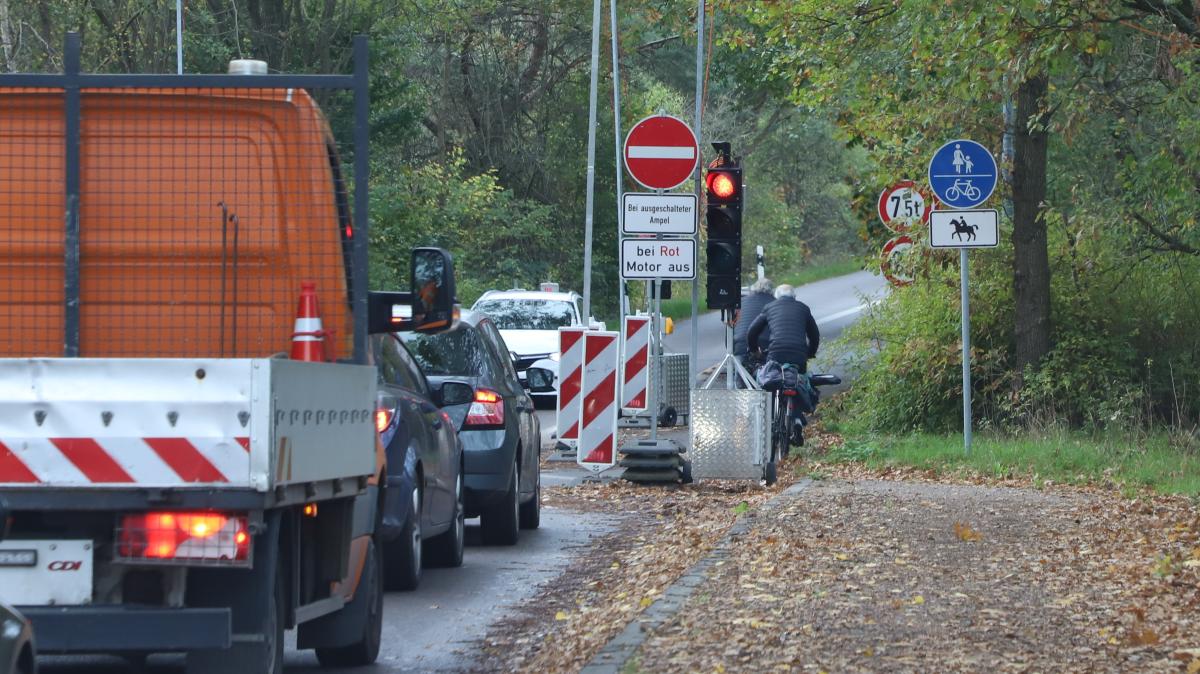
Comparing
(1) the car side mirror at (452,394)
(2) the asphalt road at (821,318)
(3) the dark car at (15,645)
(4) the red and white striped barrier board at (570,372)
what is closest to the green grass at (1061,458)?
(4) the red and white striped barrier board at (570,372)

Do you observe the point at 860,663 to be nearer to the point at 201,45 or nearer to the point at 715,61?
the point at 201,45

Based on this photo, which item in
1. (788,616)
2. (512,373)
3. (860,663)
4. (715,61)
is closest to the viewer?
(860,663)

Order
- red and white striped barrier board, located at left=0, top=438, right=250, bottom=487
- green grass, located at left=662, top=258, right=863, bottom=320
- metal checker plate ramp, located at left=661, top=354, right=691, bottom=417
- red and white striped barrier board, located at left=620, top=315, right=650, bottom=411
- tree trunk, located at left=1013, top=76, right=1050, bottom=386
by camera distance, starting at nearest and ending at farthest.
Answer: red and white striped barrier board, located at left=0, top=438, right=250, bottom=487 → red and white striped barrier board, located at left=620, top=315, right=650, bottom=411 → tree trunk, located at left=1013, top=76, right=1050, bottom=386 → metal checker plate ramp, located at left=661, top=354, right=691, bottom=417 → green grass, located at left=662, top=258, right=863, bottom=320

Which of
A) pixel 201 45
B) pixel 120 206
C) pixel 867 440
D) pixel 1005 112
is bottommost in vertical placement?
pixel 867 440

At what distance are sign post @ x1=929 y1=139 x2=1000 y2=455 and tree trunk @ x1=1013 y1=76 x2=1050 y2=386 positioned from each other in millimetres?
2998

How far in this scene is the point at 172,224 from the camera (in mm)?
6805

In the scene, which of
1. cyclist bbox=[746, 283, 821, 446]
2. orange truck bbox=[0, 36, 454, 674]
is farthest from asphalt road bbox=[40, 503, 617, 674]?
cyclist bbox=[746, 283, 821, 446]

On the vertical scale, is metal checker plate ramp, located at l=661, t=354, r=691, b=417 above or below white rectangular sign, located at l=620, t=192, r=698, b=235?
below

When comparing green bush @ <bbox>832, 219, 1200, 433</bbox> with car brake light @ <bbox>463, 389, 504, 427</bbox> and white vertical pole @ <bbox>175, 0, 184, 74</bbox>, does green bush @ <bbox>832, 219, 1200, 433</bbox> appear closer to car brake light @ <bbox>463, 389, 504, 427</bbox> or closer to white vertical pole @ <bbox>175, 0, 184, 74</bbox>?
car brake light @ <bbox>463, 389, 504, 427</bbox>

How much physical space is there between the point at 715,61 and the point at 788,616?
40.4 metres

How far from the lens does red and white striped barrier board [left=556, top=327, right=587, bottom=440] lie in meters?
16.4

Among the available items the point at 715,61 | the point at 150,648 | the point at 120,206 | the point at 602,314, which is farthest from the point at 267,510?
the point at 602,314

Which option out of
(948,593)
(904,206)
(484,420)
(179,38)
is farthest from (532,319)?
(948,593)

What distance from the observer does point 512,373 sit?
43.7ft
